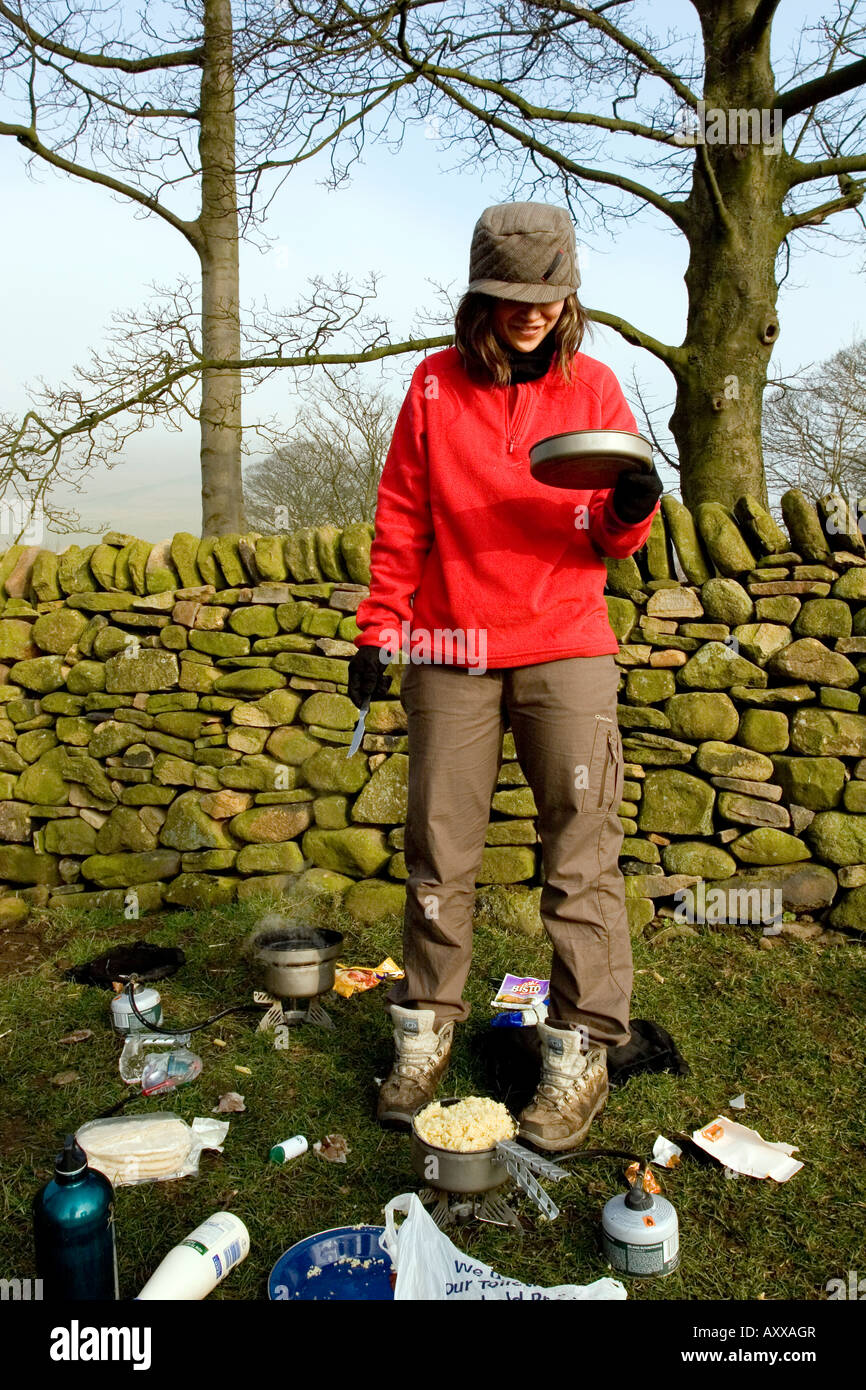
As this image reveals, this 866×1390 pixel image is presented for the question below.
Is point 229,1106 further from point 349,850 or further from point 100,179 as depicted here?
point 100,179

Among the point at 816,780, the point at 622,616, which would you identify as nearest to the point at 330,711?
the point at 622,616

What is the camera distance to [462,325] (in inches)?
98.7

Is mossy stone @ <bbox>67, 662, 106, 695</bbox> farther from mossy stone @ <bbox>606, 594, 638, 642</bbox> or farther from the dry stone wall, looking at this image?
mossy stone @ <bbox>606, 594, 638, 642</bbox>

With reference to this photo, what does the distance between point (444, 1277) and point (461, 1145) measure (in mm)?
395

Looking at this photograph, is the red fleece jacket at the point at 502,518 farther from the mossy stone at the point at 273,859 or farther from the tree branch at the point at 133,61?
the tree branch at the point at 133,61

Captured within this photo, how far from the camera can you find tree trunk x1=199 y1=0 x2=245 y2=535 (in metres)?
6.85

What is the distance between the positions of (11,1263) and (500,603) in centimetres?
183

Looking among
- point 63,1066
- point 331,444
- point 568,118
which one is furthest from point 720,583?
point 331,444

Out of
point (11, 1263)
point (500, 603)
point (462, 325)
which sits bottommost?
point (11, 1263)

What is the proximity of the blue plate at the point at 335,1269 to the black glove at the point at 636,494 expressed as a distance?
Answer: 1.68 metres

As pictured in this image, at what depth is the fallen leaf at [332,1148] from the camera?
244 centimetres

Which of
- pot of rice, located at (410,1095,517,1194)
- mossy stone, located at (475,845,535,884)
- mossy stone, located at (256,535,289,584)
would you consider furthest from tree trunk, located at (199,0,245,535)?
pot of rice, located at (410,1095,517,1194)

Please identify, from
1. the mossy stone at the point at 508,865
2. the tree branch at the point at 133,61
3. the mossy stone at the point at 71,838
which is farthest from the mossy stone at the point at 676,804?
the tree branch at the point at 133,61
